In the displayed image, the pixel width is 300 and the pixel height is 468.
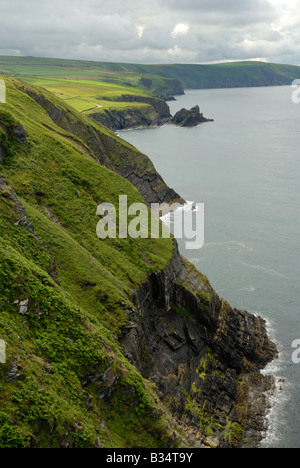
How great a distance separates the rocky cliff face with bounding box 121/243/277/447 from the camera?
140ft

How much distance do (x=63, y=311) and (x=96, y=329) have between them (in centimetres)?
399

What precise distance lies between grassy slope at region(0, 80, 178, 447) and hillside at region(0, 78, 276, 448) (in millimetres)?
104

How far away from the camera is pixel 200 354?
1989 inches

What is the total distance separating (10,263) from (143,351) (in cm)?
1897

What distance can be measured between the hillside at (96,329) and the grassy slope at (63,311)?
104 mm

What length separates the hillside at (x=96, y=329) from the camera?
1070 inches
